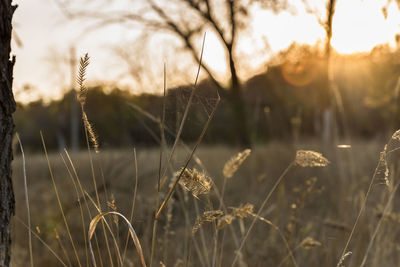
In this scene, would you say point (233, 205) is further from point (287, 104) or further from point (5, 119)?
point (287, 104)

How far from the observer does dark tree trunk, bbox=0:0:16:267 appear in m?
1.20

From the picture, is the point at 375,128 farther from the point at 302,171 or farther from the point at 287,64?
the point at 302,171

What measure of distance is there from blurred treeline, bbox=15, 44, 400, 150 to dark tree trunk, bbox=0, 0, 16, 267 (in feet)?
1.82

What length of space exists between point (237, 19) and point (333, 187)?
3.25 m

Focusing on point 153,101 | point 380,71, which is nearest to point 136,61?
point 153,101

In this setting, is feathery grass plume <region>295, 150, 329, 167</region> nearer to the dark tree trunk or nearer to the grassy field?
the dark tree trunk

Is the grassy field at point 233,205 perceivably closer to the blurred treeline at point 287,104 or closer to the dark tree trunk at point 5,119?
Result: the blurred treeline at point 287,104

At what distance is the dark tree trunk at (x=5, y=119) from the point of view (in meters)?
1.20

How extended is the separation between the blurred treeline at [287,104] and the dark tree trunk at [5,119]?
1.82 ft

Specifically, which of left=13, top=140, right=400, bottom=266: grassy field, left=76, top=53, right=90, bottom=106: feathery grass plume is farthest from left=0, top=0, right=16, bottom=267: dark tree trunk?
left=13, top=140, right=400, bottom=266: grassy field

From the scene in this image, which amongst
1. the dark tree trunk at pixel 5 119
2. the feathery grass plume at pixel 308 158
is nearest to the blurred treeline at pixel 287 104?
the feathery grass plume at pixel 308 158

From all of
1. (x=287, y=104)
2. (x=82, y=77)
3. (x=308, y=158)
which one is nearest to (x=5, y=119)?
(x=82, y=77)

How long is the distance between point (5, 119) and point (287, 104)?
35.7 ft

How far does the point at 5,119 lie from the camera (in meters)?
1.21
